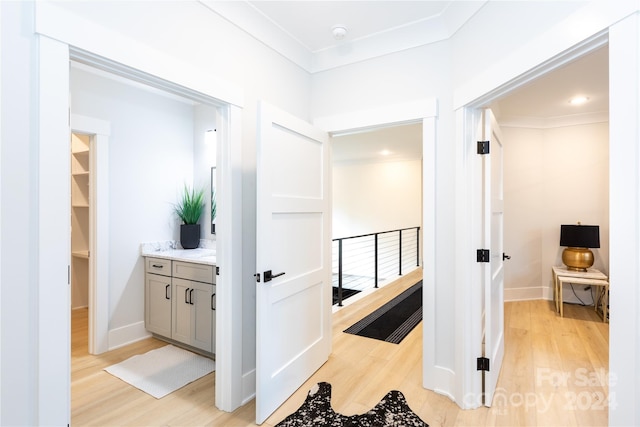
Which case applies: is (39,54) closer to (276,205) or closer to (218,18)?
(218,18)

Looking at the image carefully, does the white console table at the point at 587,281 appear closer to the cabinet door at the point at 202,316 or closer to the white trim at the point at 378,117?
the white trim at the point at 378,117

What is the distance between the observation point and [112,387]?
91.8 inches

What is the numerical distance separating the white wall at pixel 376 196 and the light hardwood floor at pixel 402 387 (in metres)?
4.39

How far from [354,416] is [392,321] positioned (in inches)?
73.8

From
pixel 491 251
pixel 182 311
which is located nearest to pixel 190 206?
pixel 182 311

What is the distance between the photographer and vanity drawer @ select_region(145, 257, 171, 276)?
10.00ft

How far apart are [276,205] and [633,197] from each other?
1.61 meters

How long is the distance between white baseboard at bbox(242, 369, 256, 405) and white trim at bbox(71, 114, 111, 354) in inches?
64.3

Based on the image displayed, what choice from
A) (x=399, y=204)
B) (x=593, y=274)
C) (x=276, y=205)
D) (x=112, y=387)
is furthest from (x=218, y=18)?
(x=399, y=204)

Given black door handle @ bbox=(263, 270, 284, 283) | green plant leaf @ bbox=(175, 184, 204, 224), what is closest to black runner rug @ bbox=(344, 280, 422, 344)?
black door handle @ bbox=(263, 270, 284, 283)

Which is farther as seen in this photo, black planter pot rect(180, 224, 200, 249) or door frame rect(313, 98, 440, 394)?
black planter pot rect(180, 224, 200, 249)

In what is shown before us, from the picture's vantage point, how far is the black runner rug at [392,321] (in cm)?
335

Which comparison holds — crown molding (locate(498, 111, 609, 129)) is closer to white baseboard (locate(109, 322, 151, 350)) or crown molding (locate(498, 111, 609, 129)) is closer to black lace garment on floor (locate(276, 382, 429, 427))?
black lace garment on floor (locate(276, 382, 429, 427))

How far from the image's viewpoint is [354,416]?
6.48 ft
